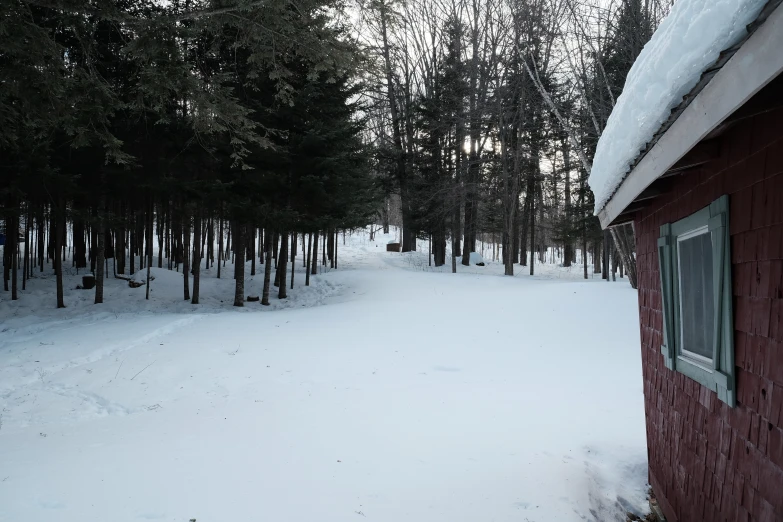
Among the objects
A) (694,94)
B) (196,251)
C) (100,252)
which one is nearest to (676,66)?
(694,94)

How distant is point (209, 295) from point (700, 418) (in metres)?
18.3

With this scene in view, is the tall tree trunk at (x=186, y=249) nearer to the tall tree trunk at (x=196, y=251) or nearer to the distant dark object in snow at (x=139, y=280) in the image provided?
the tall tree trunk at (x=196, y=251)

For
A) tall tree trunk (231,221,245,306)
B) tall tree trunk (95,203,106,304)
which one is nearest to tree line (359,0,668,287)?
tall tree trunk (231,221,245,306)

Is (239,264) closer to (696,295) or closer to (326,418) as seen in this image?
(326,418)

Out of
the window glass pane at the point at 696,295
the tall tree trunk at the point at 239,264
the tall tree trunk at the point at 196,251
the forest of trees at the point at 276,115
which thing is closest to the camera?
the window glass pane at the point at 696,295

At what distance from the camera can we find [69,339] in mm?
11172

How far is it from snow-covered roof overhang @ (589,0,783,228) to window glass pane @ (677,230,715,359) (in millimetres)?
521

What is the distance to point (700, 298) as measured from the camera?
10.4ft

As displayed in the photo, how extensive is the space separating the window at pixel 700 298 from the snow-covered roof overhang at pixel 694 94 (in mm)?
428

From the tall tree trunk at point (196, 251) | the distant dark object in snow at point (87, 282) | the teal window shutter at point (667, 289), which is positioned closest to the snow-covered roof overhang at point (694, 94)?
the teal window shutter at point (667, 289)

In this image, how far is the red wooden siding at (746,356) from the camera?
7.00ft

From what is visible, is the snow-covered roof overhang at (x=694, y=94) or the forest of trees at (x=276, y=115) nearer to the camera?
the snow-covered roof overhang at (x=694, y=94)

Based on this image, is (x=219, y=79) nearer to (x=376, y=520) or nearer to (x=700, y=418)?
(x=376, y=520)

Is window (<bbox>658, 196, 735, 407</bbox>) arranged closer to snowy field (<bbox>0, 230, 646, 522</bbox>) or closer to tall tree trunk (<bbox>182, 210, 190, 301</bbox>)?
snowy field (<bbox>0, 230, 646, 522</bbox>)
